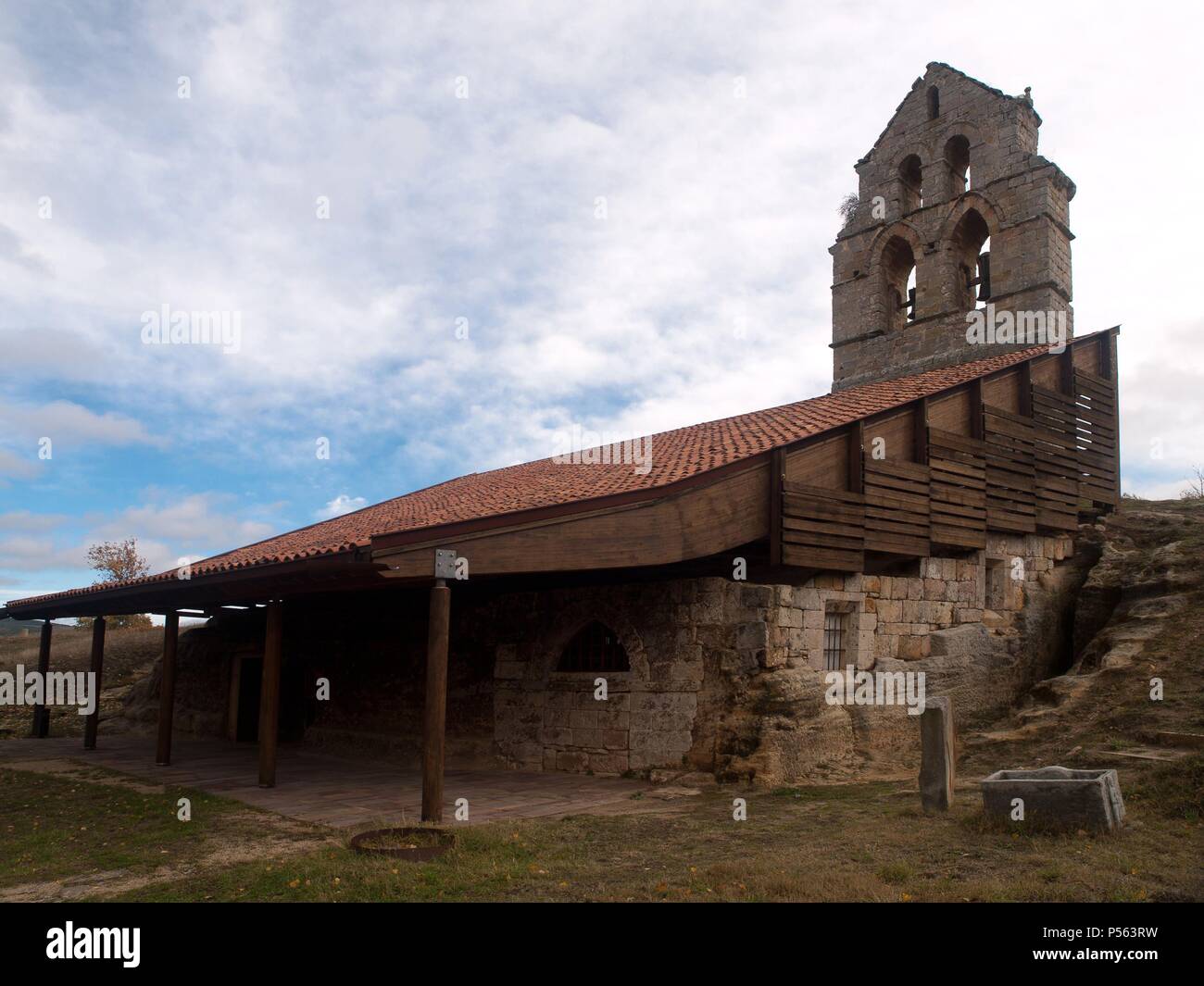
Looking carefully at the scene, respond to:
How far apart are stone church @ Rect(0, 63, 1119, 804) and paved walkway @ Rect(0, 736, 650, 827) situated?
48 centimetres

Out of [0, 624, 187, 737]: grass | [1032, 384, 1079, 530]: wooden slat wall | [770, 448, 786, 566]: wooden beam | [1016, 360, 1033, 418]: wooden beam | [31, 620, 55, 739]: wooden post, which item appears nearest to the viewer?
[770, 448, 786, 566]: wooden beam

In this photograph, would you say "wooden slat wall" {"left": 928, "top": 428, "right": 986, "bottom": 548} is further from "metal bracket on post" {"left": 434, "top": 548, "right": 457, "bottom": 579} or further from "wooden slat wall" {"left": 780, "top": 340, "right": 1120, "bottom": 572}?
"metal bracket on post" {"left": 434, "top": 548, "right": 457, "bottom": 579}

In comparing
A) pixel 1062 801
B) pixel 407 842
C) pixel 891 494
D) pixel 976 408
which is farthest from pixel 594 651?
pixel 976 408

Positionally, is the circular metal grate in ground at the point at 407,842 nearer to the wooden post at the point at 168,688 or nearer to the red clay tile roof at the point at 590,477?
the red clay tile roof at the point at 590,477

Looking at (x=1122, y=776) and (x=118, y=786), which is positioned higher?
(x=1122, y=776)

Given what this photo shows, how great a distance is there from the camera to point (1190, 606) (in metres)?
12.4

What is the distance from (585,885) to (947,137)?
16300mm

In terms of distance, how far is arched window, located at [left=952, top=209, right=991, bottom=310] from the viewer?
55.4ft

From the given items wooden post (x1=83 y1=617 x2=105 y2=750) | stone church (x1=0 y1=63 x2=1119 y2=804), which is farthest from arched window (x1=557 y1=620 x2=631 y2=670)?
wooden post (x1=83 y1=617 x2=105 y2=750)

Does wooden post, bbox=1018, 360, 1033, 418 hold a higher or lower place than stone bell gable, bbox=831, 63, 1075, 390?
lower

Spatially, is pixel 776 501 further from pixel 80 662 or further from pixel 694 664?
pixel 80 662

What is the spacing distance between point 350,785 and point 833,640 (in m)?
6.12
